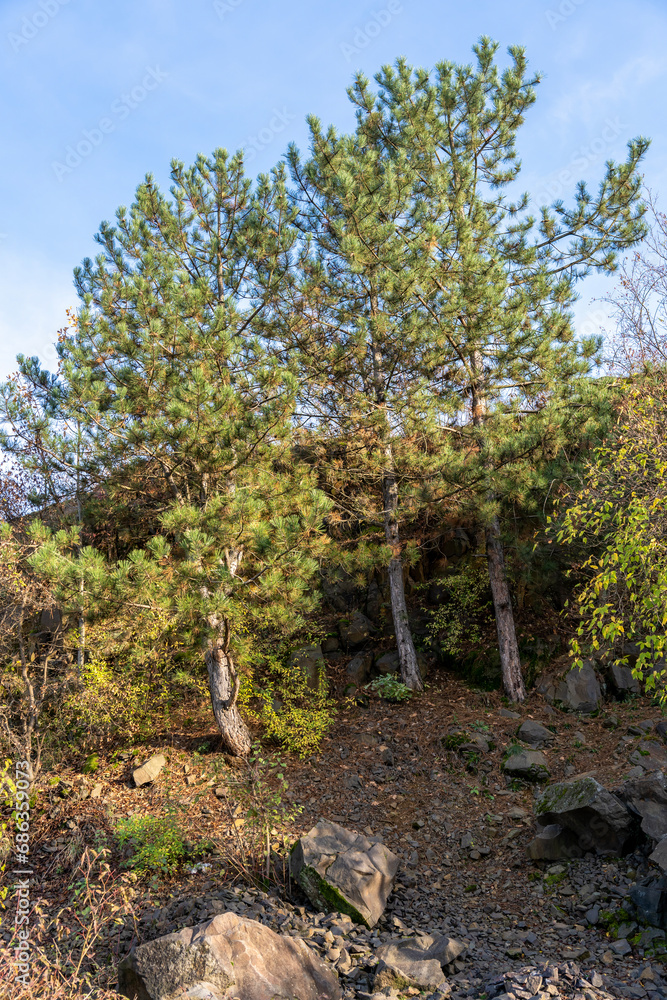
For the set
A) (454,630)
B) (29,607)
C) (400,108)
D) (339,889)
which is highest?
(400,108)

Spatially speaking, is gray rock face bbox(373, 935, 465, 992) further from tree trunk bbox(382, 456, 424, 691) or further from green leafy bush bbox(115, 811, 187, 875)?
tree trunk bbox(382, 456, 424, 691)

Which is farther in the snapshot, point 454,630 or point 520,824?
point 454,630

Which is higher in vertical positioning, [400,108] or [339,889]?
[400,108]

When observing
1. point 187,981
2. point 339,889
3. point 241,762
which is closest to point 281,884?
point 339,889

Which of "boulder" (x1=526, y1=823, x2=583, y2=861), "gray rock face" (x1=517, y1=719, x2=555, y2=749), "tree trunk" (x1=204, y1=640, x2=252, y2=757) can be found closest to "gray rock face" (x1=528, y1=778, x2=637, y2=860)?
"boulder" (x1=526, y1=823, x2=583, y2=861)

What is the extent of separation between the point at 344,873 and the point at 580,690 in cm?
606

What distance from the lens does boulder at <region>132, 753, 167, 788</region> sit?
30.0 ft

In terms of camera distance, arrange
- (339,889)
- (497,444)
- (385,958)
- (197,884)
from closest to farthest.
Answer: (385,958) < (339,889) < (197,884) < (497,444)

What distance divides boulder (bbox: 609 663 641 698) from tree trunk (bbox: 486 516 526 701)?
1587 mm

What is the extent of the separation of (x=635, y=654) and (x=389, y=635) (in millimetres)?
4755

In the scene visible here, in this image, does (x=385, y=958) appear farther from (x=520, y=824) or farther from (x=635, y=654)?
(x=635, y=654)

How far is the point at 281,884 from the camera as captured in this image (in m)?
6.68

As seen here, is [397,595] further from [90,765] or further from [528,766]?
[90,765]

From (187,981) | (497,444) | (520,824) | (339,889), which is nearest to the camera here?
(187,981)
